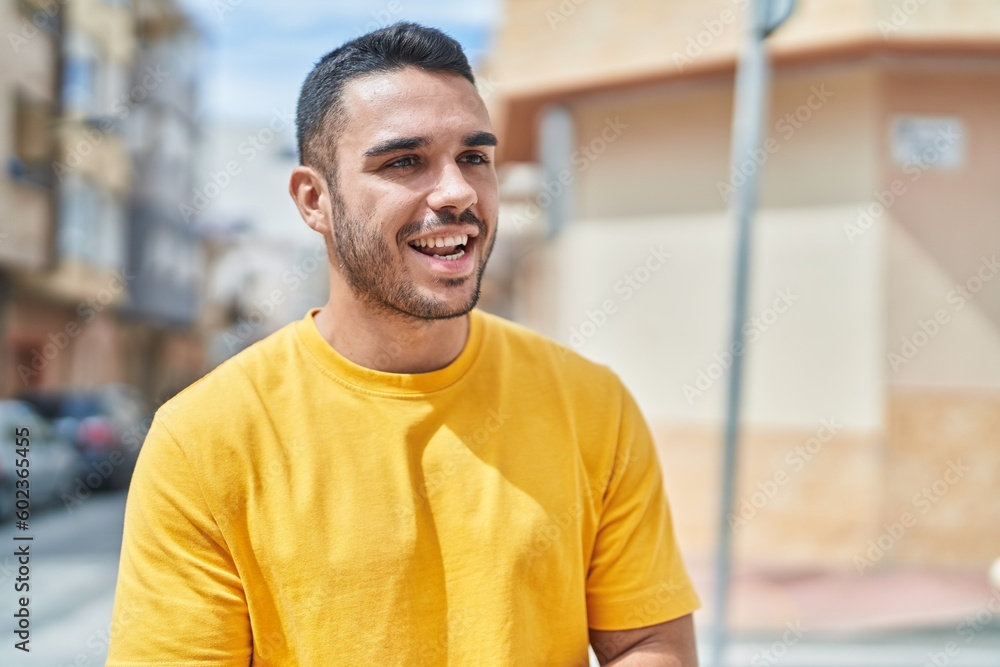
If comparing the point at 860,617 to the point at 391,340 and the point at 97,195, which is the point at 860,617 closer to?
the point at 391,340

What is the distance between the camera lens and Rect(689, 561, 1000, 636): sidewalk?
5.98 meters

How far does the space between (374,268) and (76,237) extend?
19.6 m

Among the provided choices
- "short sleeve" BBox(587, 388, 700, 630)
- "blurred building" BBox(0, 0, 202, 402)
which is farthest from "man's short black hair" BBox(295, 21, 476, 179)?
"blurred building" BBox(0, 0, 202, 402)

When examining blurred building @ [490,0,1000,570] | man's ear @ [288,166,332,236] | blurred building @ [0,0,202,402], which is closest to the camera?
man's ear @ [288,166,332,236]

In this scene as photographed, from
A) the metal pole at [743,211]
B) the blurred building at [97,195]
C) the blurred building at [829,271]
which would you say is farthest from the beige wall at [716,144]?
the blurred building at [97,195]

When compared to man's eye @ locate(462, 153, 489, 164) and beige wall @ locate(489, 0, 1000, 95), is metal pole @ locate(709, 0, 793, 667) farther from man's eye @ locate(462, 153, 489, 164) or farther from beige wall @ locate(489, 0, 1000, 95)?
beige wall @ locate(489, 0, 1000, 95)

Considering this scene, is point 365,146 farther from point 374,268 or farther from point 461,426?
point 461,426

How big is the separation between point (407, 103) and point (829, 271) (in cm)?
672

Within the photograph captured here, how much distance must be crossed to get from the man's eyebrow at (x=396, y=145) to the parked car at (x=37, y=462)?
9.53 m

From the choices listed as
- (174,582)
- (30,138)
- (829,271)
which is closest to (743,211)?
(174,582)

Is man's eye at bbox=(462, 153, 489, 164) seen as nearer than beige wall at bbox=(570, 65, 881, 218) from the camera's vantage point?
Yes

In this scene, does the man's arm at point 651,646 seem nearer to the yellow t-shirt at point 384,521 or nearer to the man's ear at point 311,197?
the yellow t-shirt at point 384,521

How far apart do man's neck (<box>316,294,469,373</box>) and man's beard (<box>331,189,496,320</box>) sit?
30 millimetres

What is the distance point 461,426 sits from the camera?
1.55 meters
